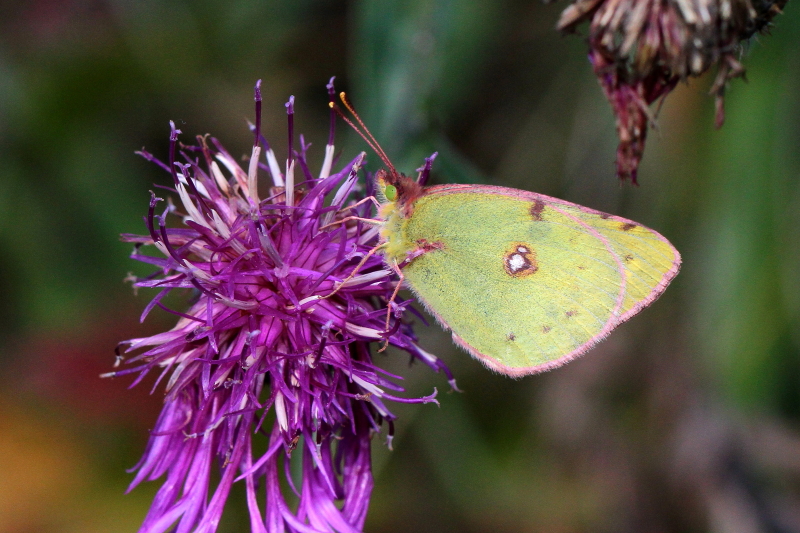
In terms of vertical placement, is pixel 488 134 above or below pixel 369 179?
below

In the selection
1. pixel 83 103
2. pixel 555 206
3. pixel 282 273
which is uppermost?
pixel 83 103

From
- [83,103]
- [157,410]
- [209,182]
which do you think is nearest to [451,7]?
[209,182]

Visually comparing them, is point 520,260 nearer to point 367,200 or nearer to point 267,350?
point 367,200

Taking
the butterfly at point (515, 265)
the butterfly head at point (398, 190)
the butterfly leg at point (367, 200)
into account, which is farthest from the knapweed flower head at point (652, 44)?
the butterfly leg at point (367, 200)

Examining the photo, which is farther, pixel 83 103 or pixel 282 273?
pixel 83 103

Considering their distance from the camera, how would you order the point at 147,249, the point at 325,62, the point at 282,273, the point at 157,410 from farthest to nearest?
the point at 325,62, the point at 147,249, the point at 157,410, the point at 282,273

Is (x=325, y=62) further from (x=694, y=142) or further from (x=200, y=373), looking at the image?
(x=200, y=373)
